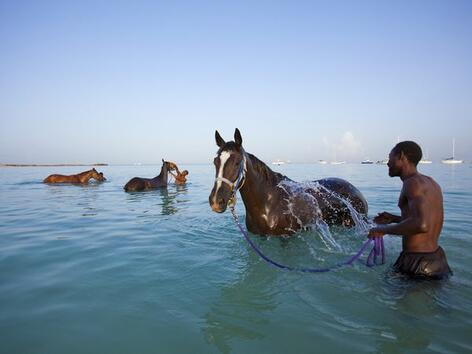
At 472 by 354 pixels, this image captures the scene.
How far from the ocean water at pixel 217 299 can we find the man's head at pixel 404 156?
146 cm

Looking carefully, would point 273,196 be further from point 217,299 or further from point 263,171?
point 217,299

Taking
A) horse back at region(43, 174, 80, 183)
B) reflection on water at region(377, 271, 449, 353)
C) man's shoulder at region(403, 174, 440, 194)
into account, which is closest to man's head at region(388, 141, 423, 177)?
man's shoulder at region(403, 174, 440, 194)

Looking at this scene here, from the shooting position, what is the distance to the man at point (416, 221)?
11.3 feet

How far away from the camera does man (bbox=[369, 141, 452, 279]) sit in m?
3.43

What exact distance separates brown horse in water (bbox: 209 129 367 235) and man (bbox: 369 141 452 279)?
2195 mm

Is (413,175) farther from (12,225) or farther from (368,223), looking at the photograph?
(12,225)

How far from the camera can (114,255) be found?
5559 millimetres

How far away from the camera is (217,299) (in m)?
A: 3.64

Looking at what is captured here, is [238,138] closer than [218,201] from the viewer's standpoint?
No

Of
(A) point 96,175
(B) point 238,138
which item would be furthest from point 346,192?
(A) point 96,175

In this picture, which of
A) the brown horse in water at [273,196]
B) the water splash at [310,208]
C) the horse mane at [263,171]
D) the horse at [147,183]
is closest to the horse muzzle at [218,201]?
the brown horse in water at [273,196]

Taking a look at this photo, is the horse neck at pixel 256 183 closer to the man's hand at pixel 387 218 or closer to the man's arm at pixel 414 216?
the man's hand at pixel 387 218

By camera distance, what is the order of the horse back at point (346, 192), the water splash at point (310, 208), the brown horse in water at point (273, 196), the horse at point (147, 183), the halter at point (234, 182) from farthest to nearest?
the horse at point (147, 183)
the horse back at point (346, 192)
the water splash at point (310, 208)
the brown horse in water at point (273, 196)
the halter at point (234, 182)

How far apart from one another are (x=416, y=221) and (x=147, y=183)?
16.2 meters
